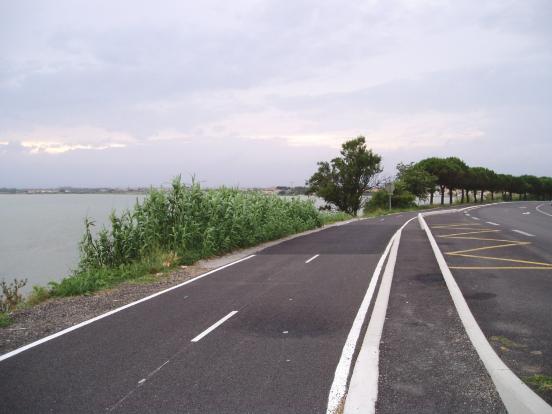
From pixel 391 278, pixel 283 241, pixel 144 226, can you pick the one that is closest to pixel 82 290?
pixel 144 226

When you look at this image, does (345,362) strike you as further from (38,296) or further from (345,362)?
(38,296)

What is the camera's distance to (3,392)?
4.83 meters

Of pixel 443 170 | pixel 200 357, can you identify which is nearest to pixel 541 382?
pixel 200 357

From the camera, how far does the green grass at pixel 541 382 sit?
4482mm

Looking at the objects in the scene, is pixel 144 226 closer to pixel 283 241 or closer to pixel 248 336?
pixel 283 241

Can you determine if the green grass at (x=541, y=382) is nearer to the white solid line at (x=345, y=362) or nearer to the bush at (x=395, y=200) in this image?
the white solid line at (x=345, y=362)

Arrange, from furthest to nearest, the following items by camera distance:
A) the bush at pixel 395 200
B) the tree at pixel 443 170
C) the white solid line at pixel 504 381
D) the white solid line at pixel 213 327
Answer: the tree at pixel 443 170 < the bush at pixel 395 200 < the white solid line at pixel 213 327 < the white solid line at pixel 504 381

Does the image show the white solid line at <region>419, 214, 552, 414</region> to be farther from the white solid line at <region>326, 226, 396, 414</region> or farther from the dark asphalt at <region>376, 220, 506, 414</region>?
the white solid line at <region>326, 226, 396, 414</region>

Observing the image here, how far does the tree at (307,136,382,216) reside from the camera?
6725 centimetres

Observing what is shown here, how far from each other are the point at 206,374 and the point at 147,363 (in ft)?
2.78

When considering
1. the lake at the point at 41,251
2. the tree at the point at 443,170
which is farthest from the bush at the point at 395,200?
the lake at the point at 41,251

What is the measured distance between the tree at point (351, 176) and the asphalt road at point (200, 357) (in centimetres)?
5871

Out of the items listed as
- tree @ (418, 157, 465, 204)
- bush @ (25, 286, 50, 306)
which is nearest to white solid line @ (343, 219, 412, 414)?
bush @ (25, 286, 50, 306)

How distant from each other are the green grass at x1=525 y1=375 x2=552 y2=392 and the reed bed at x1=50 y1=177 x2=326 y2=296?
28.1 feet
